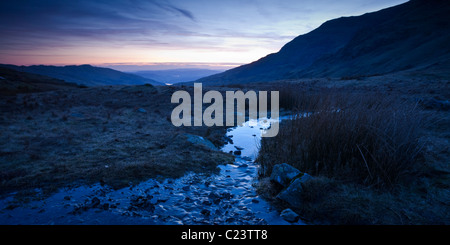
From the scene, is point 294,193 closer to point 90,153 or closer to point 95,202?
point 95,202

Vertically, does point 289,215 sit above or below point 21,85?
below

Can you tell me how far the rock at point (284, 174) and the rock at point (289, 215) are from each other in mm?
726

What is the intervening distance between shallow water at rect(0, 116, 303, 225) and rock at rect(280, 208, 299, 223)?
0.07 metres

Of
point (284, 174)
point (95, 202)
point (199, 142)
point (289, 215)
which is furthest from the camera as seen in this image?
point (199, 142)

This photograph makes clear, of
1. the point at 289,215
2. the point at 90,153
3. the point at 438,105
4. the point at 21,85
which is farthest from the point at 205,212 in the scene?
the point at 21,85

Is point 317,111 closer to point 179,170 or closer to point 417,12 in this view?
point 179,170

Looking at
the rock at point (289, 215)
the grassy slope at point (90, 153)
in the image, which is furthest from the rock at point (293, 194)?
the grassy slope at point (90, 153)

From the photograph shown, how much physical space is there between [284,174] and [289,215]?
3.32 ft

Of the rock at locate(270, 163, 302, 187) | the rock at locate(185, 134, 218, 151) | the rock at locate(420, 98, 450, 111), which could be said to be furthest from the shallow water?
the rock at locate(420, 98, 450, 111)

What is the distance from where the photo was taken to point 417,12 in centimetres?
→ 11838

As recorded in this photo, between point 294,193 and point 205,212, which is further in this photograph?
point 294,193

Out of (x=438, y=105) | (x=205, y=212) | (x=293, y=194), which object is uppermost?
(x=438, y=105)

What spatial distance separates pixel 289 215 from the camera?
358cm
